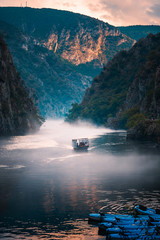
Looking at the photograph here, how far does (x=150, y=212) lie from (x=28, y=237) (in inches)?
466

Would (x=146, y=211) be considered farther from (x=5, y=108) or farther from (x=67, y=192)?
(x=5, y=108)

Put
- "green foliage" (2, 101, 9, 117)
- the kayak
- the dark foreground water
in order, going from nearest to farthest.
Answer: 1. the kayak
2. the dark foreground water
3. "green foliage" (2, 101, 9, 117)

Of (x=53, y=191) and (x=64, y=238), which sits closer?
(x=64, y=238)

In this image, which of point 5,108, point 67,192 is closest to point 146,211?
point 67,192

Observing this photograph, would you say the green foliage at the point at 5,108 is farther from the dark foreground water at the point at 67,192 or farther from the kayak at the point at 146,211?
the kayak at the point at 146,211

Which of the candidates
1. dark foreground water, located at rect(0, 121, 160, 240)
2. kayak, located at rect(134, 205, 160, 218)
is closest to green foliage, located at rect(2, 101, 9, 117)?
dark foreground water, located at rect(0, 121, 160, 240)

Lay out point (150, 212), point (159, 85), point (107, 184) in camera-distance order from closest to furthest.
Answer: point (150, 212) → point (107, 184) → point (159, 85)

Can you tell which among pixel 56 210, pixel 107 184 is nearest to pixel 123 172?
pixel 107 184

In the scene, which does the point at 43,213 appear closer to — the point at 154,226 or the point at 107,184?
the point at 154,226

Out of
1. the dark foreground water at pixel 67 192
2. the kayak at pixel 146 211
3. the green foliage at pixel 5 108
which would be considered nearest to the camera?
the kayak at pixel 146 211

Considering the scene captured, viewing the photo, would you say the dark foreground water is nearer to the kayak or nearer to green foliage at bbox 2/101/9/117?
the kayak

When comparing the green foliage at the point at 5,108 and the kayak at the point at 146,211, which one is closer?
the kayak at the point at 146,211

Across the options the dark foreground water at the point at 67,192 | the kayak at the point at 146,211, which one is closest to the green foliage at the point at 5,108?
the dark foreground water at the point at 67,192

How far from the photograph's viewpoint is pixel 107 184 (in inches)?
2131
